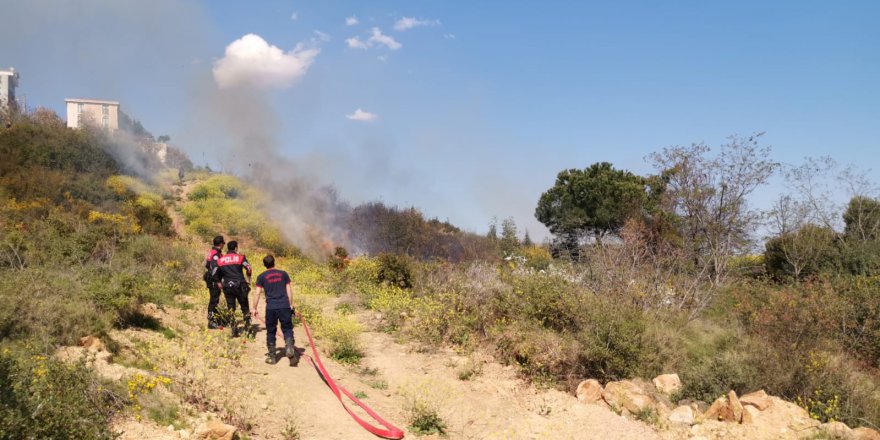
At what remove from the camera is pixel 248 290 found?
8.27 meters

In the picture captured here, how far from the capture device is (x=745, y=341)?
8.00 m

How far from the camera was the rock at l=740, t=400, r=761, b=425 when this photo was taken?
589 centimetres

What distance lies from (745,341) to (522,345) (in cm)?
344

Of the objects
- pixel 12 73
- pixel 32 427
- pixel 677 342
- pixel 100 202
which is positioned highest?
pixel 12 73

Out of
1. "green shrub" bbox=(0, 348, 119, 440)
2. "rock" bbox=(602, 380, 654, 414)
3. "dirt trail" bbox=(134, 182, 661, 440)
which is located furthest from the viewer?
"rock" bbox=(602, 380, 654, 414)

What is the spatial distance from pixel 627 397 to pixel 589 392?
1.61ft

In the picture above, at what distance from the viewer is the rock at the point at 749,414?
5895 mm

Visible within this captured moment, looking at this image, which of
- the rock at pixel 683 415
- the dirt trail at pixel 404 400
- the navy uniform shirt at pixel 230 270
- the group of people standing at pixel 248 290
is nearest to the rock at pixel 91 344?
the dirt trail at pixel 404 400

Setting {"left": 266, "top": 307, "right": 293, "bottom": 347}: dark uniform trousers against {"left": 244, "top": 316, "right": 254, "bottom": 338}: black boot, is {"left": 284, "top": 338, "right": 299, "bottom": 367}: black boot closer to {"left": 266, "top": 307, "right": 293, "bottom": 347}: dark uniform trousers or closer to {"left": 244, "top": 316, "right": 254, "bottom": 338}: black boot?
{"left": 266, "top": 307, "right": 293, "bottom": 347}: dark uniform trousers

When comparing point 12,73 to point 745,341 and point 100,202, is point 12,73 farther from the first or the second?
point 745,341

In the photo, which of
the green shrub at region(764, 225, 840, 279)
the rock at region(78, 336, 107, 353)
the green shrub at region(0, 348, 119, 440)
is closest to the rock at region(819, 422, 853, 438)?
the green shrub at region(0, 348, 119, 440)

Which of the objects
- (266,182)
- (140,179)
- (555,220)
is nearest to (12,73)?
(140,179)

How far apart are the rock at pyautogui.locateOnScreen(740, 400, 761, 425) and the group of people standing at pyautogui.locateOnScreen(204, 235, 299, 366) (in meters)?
5.62

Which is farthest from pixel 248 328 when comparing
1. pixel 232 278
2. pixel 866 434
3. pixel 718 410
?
pixel 866 434
